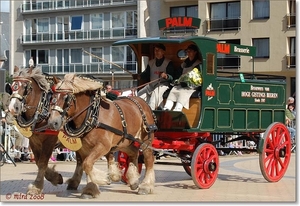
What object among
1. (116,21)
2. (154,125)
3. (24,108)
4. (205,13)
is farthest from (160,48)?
(116,21)

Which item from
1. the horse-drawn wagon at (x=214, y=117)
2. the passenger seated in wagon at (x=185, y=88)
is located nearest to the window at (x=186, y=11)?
the horse-drawn wagon at (x=214, y=117)

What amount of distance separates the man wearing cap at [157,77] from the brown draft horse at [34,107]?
2.23 metres

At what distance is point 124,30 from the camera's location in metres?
50.2

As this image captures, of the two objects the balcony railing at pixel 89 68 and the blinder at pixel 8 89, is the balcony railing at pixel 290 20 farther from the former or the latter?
the blinder at pixel 8 89

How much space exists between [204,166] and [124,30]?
38.5 meters

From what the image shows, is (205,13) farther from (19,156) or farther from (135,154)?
(135,154)

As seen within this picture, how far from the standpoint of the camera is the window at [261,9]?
134 feet

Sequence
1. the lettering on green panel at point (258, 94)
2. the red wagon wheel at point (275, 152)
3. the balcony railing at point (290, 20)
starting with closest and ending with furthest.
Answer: the lettering on green panel at point (258, 94), the red wagon wheel at point (275, 152), the balcony railing at point (290, 20)

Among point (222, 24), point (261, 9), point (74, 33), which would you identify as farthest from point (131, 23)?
point (261, 9)

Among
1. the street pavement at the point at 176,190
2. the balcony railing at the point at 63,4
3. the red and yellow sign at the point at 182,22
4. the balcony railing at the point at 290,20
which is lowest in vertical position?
the street pavement at the point at 176,190

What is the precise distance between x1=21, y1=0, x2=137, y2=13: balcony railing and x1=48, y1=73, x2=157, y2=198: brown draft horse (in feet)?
128

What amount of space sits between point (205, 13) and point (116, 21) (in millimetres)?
9493

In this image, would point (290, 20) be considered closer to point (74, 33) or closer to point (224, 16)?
point (224, 16)

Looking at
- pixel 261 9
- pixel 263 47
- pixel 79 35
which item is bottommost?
pixel 263 47
